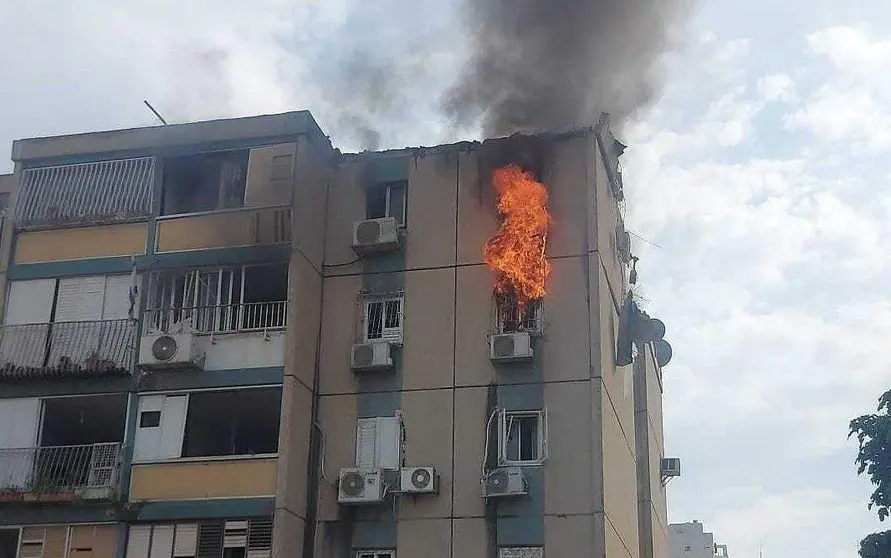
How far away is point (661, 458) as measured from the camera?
33.6 m

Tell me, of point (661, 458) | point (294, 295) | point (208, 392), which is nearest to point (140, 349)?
point (208, 392)

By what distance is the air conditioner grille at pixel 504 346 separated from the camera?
20781 millimetres

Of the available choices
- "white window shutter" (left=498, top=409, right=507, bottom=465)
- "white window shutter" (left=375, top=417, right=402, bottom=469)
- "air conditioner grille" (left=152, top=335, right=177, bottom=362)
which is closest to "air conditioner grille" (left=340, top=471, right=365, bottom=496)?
"white window shutter" (left=375, top=417, right=402, bottom=469)

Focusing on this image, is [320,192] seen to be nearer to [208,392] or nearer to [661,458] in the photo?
[208,392]

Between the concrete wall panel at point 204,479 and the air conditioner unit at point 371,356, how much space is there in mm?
2620

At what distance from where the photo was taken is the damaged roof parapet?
22734 millimetres

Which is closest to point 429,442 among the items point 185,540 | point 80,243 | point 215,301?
point 185,540

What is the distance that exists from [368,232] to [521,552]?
7.18 m

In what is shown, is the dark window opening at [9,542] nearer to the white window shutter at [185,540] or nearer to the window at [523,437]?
the white window shutter at [185,540]

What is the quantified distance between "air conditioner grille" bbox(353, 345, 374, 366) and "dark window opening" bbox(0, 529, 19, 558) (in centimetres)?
741

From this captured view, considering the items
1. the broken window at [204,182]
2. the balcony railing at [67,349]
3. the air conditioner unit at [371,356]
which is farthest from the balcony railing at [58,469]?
the broken window at [204,182]

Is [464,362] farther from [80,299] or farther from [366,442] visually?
[80,299]

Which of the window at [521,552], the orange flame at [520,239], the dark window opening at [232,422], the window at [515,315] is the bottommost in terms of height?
the window at [521,552]

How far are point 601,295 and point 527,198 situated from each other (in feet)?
8.16
